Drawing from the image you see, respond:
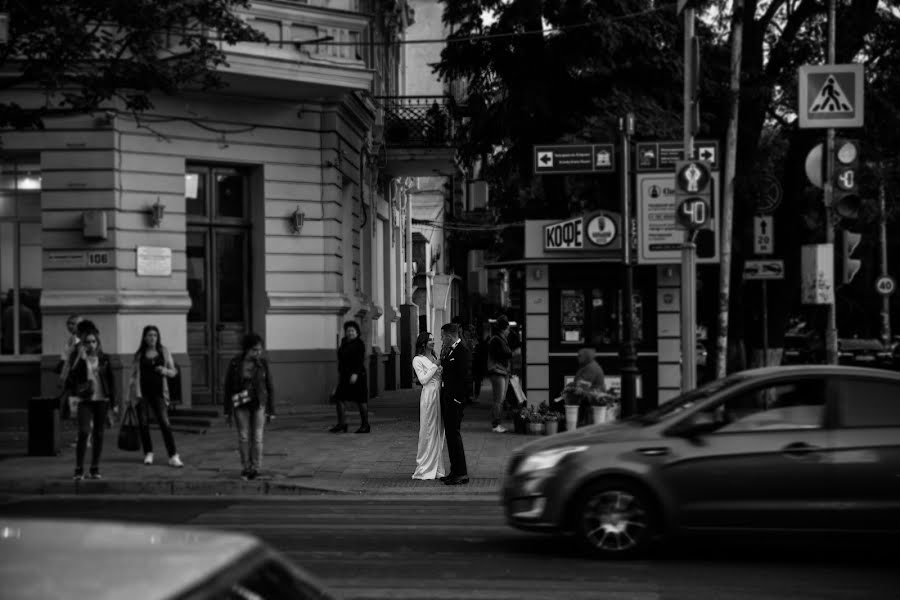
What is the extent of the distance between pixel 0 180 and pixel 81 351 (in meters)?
7.24

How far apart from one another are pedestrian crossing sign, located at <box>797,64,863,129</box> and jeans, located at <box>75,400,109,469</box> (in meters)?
Result: 10.3

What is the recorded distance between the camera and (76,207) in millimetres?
19703

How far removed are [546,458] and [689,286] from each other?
20.9ft

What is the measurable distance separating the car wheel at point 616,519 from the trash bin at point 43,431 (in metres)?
9.51

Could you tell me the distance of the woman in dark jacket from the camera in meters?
19.1

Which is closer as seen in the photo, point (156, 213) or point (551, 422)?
point (551, 422)

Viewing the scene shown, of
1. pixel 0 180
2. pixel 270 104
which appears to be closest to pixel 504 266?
pixel 270 104

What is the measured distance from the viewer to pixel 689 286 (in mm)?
14906

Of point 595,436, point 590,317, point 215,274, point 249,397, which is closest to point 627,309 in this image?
point 590,317

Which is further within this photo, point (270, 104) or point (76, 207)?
point (270, 104)

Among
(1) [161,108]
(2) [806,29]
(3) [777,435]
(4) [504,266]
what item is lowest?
(3) [777,435]

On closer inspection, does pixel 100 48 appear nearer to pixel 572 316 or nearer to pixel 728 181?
pixel 572 316

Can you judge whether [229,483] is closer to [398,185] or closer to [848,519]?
[848,519]

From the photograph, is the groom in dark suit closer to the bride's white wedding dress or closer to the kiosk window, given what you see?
the bride's white wedding dress
